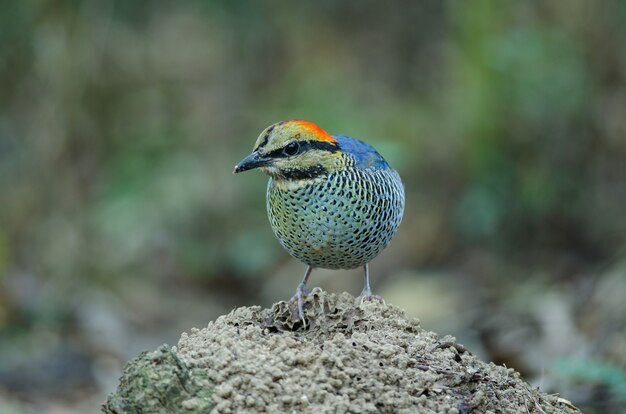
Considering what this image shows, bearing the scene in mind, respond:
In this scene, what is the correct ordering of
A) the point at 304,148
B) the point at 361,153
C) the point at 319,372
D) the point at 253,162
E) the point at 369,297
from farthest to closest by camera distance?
the point at 361,153 < the point at 369,297 < the point at 304,148 < the point at 253,162 < the point at 319,372

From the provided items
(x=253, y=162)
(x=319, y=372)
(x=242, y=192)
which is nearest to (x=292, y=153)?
(x=253, y=162)

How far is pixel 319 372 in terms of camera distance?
3.30 meters

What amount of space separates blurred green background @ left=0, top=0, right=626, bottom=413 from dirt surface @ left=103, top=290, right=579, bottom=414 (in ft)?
11.6

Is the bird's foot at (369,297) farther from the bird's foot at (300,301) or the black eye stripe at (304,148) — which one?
the black eye stripe at (304,148)

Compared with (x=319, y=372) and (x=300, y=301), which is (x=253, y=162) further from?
(x=319, y=372)

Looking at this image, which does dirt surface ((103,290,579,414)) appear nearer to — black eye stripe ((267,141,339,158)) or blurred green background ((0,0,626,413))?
black eye stripe ((267,141,339,158))

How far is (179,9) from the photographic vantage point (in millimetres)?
13320

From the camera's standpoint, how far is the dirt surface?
10.3 feet

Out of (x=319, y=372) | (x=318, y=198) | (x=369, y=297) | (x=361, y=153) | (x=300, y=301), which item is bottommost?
(x=319, y=372)

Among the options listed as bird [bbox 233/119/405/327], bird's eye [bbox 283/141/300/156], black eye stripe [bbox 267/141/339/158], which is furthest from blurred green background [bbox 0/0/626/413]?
bird's eye [bbox 283/141/300/156]

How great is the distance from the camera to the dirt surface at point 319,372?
3.12 meters

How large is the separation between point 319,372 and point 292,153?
126 centimetres

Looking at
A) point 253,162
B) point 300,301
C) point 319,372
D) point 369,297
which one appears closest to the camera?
point 319,372

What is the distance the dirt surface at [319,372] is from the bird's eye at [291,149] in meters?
0.72
